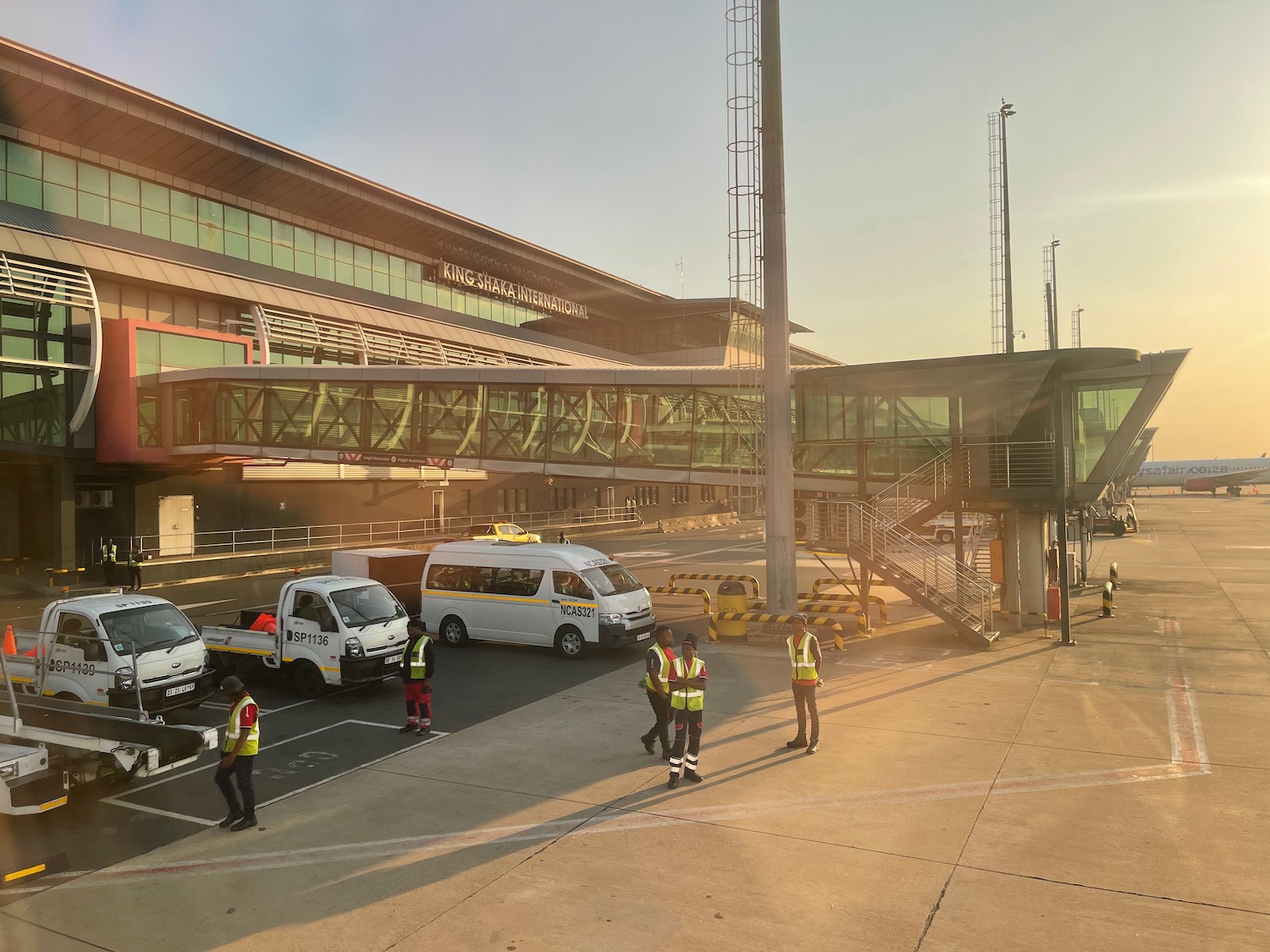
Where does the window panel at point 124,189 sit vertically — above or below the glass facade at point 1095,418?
above

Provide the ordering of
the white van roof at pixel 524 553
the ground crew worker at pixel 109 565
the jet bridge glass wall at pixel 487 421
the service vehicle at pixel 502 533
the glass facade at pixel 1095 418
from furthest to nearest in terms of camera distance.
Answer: the service vehicle at pixel 502 533 → the ground crew worker at pixel 109 565 → the jet bridge glass wall at pixel 487 421 → the glass facade at pixel 1095 418 → the white van roof at pixel 524 553

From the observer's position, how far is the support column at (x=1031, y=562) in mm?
21828

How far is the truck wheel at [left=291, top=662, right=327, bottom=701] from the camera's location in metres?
15.5

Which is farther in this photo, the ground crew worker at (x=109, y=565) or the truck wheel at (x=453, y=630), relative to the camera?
the ground crew worker at (x=109, y=565)

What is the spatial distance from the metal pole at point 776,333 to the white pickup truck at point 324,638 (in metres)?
8.92

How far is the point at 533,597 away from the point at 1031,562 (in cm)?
1299

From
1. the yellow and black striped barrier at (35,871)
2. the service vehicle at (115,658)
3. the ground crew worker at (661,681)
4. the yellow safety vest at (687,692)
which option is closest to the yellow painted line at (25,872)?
the yellow and black striped barrier at (35,871)

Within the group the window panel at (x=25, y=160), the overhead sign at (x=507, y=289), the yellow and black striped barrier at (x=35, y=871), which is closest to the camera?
the yellow and black striped barrier at (x=35, y=871)

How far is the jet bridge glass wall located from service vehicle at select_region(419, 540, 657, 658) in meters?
5.92

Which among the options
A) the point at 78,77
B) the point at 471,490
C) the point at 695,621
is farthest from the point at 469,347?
the point at 695,621

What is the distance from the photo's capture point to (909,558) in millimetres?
19781

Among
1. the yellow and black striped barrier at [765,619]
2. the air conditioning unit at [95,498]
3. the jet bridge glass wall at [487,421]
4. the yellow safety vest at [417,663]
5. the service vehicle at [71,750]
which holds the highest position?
the jet bridge glass wall at [487,421]

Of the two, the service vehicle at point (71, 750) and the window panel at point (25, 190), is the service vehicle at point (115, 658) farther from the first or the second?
the window panel at point (25, 190)

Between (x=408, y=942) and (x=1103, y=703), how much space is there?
39.4 ft
